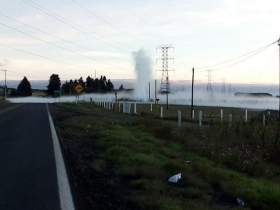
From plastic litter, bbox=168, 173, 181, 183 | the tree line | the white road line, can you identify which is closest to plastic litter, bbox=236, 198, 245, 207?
plastic litter, bbox=168, 173, 181, 183

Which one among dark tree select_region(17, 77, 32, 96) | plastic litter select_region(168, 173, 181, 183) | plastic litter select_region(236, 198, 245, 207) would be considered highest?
dark tree select_region(17, 77, 32, 96)

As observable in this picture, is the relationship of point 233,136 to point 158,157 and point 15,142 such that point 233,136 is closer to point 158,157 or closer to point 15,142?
point 158,157

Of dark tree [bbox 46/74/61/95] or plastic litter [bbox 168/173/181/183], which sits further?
dark tree [bbox 46/74/61/95]

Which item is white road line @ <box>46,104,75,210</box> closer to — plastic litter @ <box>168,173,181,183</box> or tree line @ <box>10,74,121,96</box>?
plastic litter @ <box>168,173,181,183</box>

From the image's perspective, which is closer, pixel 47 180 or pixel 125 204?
pixel 125 204

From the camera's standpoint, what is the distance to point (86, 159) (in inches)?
509

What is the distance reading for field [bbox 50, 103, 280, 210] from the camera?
8273mm

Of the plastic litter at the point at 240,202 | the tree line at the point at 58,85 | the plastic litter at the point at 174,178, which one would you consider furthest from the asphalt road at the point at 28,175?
the tree line at the point at 58,85

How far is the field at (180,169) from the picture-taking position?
8273 millimetres

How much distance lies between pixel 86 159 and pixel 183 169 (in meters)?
3.17

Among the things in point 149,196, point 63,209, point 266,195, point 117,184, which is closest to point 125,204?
point 149,196

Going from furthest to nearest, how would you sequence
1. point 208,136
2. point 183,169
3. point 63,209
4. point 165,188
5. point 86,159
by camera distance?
point 208,136
point 86,159
point 183,169
point 165,188
point 63,209

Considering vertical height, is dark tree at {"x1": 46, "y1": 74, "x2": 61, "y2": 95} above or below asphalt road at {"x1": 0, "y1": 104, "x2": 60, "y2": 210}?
above

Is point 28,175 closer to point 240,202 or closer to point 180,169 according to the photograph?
point 180,169
